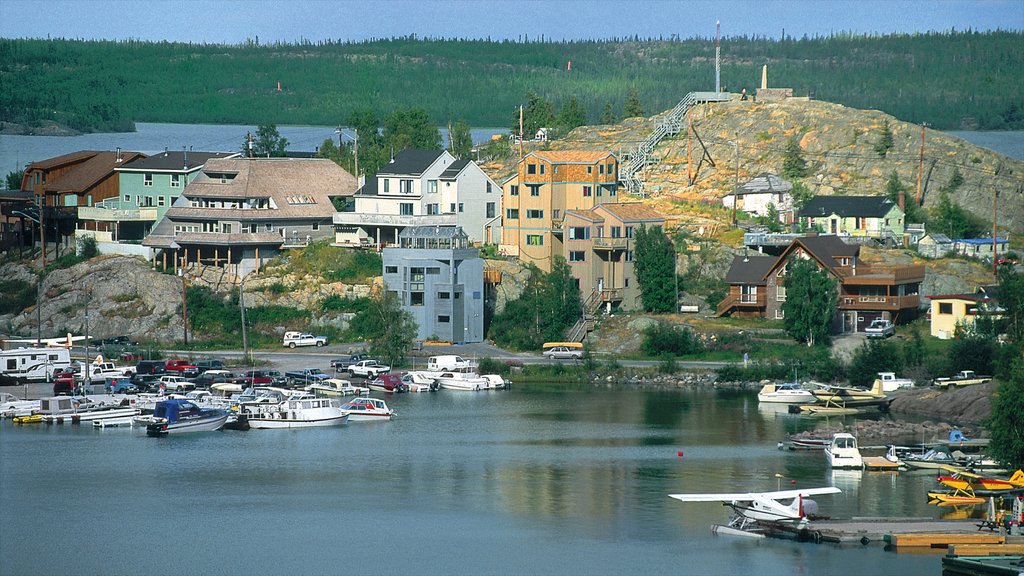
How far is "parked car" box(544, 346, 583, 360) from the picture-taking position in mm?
66812

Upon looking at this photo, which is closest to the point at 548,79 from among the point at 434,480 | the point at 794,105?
the point at 794,105

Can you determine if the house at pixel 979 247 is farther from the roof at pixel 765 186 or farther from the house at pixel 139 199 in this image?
the house at pixel 139 199

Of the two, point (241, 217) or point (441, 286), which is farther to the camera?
point (241, 217)

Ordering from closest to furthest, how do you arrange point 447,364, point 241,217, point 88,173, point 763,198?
point 447,364 → point 241,217 → point 763,198 → point 88,173

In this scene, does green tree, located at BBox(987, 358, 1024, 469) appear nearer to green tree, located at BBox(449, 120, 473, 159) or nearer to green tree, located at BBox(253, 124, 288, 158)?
green tree, located at BBox(449, 120, 473, 159)

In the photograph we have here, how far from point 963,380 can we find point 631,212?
1946cm

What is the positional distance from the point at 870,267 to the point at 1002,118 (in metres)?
87.4

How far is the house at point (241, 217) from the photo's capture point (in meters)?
75.8

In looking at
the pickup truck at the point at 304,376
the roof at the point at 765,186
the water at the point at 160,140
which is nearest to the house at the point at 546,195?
the roof at the point at 765,186

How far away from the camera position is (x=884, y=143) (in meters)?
87.0

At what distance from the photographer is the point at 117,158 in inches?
3332

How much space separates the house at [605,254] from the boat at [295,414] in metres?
18.9

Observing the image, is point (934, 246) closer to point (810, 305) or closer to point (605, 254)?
point (810, 305)

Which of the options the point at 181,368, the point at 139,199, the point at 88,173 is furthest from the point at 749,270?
the point at 88,173
